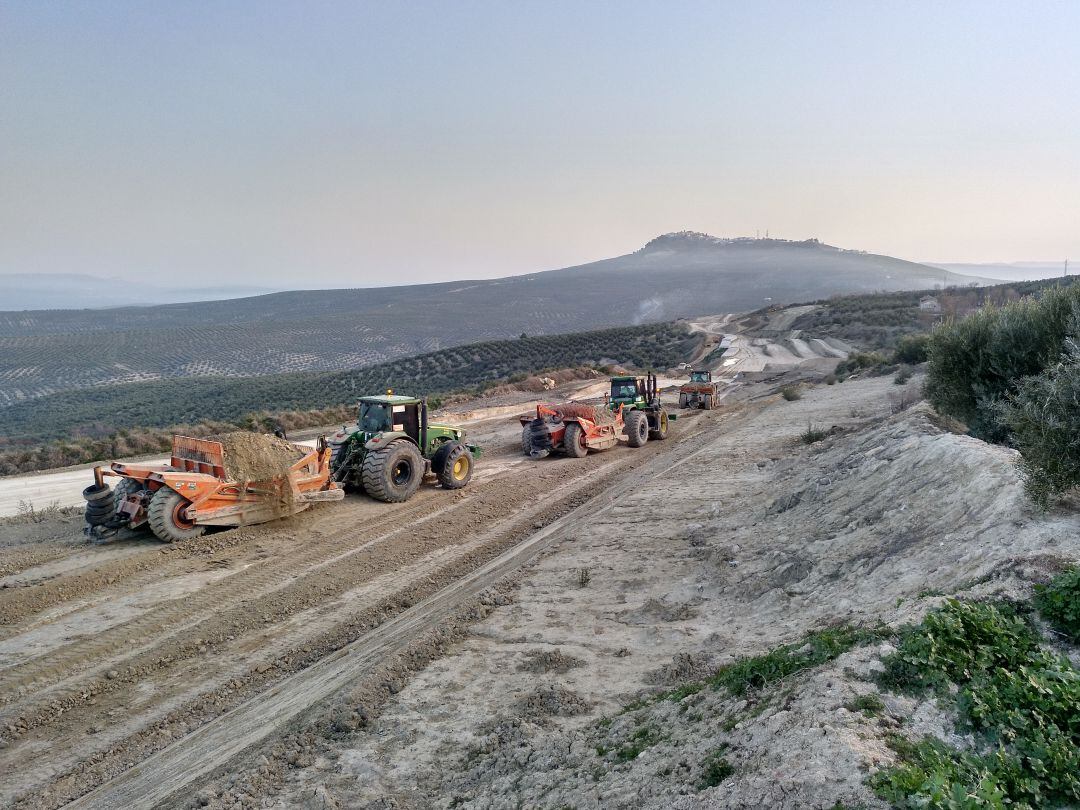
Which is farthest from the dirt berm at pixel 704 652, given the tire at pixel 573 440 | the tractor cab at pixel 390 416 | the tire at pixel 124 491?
the tire at pixel 124 491

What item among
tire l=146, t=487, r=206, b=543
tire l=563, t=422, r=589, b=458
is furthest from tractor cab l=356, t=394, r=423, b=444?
tire l=563, t=422, r=589, b=458

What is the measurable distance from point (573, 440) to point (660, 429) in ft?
12.8

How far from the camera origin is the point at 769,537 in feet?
30.0

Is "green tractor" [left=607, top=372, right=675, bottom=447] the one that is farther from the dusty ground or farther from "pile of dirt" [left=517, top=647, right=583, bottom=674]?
"pile of dirt" [left=517, top=647, right=583, bottom=674]

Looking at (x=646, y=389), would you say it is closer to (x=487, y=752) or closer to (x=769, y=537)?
(x=769, y=537)

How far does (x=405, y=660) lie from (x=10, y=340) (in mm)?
97387

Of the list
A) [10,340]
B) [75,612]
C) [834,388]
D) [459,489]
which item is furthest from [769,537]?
[10,340]

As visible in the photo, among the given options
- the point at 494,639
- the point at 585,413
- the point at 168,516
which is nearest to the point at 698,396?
the point at 585,413

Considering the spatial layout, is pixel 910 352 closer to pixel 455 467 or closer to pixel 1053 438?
pixel 455 467

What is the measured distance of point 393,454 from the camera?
12.5m

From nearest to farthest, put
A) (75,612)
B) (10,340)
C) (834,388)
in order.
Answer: (75,612) → (834,388) → (10,340)

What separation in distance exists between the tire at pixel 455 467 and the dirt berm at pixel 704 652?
11.9ft

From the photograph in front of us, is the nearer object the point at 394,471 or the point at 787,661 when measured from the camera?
the point at 787,661

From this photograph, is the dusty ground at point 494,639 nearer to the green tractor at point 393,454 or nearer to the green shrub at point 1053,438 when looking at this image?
the green shrub at point 1053,438
